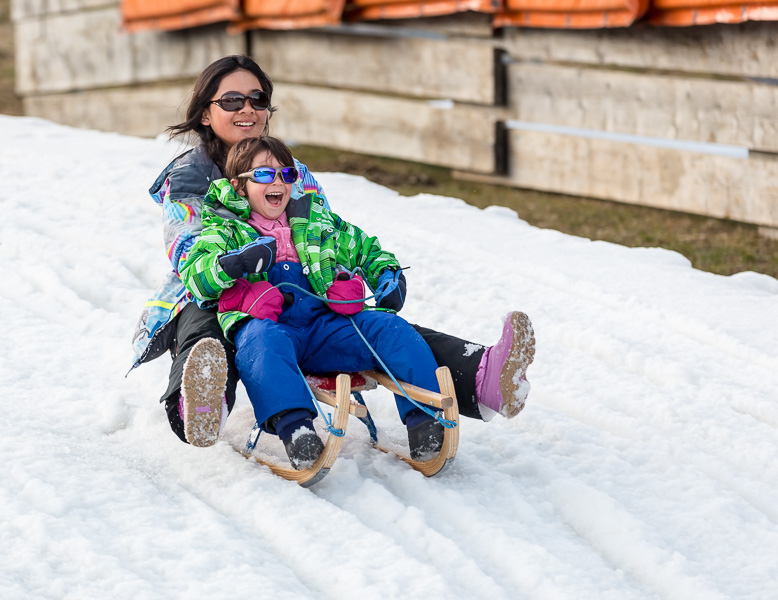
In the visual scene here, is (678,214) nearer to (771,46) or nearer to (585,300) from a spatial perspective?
(771,46)

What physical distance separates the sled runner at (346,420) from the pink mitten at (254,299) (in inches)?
8.9

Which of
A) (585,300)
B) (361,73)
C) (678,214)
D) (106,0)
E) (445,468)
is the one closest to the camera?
(445,468)

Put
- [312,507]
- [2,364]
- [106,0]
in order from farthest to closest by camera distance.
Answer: [106,0]
[2,364]
[312,507]

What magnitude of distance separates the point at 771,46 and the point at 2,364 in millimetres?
3686

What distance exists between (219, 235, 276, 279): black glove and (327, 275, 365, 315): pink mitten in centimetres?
26

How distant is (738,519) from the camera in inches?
97.1

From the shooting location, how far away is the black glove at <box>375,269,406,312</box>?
277 cm

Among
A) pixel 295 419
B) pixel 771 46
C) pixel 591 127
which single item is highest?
pixel 771 46

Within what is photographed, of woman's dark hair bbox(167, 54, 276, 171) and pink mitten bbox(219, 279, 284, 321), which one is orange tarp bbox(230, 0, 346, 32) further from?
pink mitten bbox(219, 279, 284, 321)

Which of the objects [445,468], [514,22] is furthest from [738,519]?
[514,22]

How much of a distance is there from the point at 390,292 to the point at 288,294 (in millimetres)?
287

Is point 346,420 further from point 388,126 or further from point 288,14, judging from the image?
point 288,14

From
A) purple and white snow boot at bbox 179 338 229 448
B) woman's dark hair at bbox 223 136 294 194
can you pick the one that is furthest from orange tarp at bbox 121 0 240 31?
purple and white snow boot at bbox 179 338 229 448

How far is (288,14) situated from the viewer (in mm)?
6805
